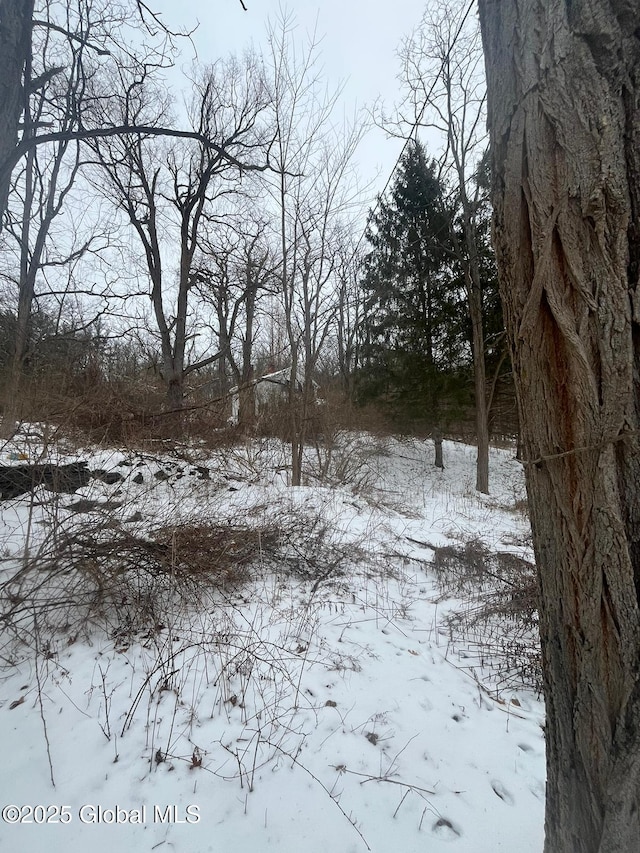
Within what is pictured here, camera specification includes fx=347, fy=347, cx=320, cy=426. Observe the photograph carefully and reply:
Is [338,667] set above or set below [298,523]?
below

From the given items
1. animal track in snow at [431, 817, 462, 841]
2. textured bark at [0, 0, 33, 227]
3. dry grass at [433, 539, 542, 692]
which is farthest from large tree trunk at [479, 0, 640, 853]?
textured bark at [0, 0, 33, 227]

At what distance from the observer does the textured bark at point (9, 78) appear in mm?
2682

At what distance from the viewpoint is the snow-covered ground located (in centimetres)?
145

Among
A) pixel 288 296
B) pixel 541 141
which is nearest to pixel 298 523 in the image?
pixel 541 141

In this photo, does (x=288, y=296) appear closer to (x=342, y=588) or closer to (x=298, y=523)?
(x=298, y=523)

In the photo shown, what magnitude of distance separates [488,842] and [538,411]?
5.76ft

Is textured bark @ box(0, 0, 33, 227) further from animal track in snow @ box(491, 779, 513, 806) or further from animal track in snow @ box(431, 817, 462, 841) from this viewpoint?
animal track in snow @ box(491, 779, 513, 806)

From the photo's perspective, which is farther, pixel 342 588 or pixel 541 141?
pixel 342 588

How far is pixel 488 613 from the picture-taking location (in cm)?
302

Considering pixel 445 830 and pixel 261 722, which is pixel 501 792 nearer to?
pixel 445 830

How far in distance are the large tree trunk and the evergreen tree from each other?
12.2m

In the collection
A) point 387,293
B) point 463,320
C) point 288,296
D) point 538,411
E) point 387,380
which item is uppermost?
point 387,293

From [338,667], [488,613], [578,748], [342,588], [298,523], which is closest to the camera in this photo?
[578,748]

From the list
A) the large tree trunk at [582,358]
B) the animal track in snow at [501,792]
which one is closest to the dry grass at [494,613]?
the animal track in snow at [501,792]
